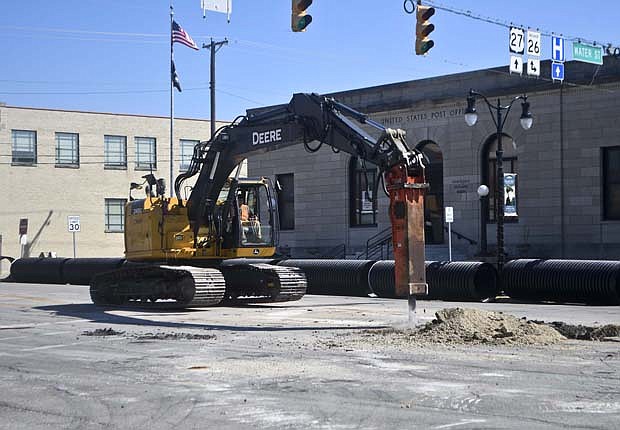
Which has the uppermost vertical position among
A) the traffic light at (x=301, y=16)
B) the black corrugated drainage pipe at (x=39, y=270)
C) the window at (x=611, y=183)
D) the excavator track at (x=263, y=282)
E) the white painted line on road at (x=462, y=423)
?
the traffic light at (x=301, y=16)

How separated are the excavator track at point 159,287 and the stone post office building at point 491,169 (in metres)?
14.0

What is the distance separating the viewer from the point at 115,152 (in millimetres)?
62531

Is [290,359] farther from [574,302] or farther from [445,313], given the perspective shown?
[574,302]

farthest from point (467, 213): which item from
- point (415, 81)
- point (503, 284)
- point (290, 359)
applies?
point (290, 359)

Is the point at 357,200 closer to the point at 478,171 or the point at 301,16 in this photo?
the point at 478,171

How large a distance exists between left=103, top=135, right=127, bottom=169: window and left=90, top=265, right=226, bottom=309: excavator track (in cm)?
3879

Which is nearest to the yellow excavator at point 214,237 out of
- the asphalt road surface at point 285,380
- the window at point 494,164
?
the asphalt road surface at point 285,380

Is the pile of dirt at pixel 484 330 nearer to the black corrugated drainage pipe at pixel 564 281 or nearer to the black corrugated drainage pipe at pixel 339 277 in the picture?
the black corrugated drainage pipe at pixel 564 281

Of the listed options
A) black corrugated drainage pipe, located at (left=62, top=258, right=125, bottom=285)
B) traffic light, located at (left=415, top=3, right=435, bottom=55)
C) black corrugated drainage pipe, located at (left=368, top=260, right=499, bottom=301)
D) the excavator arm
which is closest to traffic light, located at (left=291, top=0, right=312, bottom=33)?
the excavator arm

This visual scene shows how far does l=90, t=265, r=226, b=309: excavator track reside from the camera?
21.7m

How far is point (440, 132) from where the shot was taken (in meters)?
40.8

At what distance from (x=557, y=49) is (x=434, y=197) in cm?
1611

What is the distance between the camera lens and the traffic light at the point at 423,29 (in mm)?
21078

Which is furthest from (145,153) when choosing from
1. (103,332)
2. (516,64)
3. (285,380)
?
(285,380)
